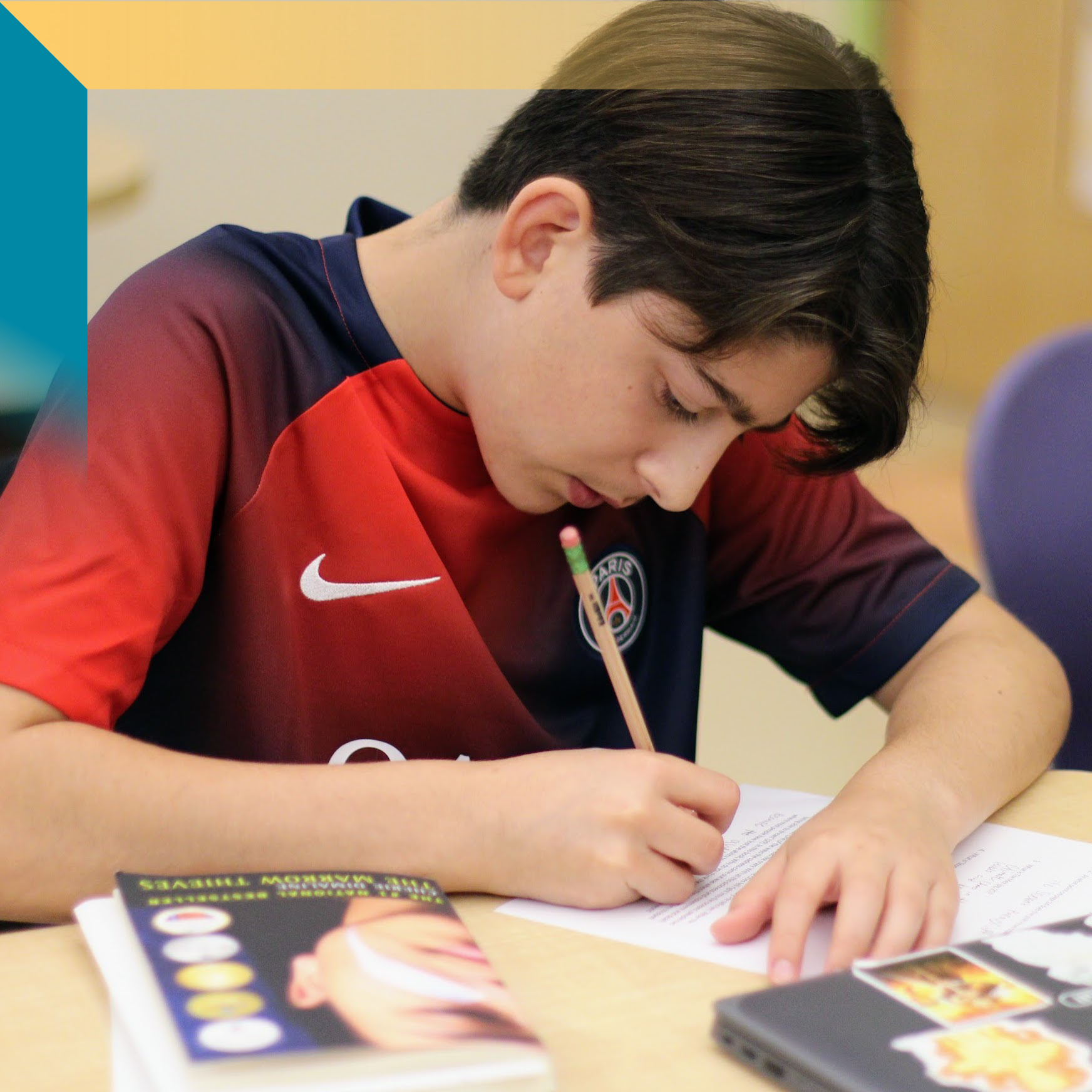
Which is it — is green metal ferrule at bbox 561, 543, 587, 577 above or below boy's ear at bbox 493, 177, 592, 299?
below

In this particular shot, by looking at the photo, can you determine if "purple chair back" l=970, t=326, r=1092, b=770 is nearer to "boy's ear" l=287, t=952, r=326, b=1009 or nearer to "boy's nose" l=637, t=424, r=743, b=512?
"boy's nose" l=637, t=424, r=743, b=512

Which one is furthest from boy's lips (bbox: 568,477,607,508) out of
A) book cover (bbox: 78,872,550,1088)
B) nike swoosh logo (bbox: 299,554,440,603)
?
book cover (bbox: 78,872,550,1088)

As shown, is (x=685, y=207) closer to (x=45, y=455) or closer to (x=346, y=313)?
(x=346, y=313)

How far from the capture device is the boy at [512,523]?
25.9 inches

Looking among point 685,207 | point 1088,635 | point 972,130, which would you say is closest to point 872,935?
point 685,207

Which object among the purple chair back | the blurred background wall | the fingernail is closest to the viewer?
the fingernail

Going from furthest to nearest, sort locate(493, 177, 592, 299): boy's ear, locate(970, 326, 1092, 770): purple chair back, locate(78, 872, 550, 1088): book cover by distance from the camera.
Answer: locate(970, 326, 1092, 770): purple chair back, locate(493, 177, 592, 299): boy's ear, locate(78, 872, 550, 1088): book cover

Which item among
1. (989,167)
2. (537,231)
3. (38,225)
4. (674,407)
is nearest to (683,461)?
(674,407)

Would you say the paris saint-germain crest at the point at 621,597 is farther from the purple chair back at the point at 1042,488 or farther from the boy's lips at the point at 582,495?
the purple chair back at the point at 1042,488

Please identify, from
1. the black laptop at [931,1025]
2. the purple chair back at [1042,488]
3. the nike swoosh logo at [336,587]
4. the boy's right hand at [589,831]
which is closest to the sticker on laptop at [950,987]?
the black laptop at [931,1025]

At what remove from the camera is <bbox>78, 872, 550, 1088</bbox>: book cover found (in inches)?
17.9

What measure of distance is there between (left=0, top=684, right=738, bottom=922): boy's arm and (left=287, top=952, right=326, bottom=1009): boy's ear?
14cm

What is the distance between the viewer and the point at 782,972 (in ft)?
1.93

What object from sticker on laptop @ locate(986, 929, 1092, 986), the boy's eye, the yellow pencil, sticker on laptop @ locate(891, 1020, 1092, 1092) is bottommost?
sticker on laptop @ locate(891, 1020, 1092, 1092)
